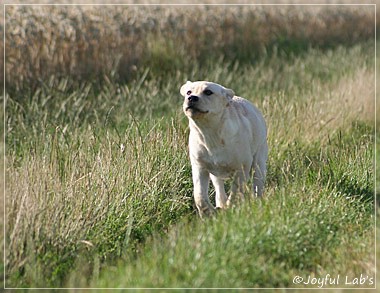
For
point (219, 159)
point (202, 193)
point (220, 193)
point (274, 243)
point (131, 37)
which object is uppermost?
point (219, 159)

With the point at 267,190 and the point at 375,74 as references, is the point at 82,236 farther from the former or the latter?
the point at 375,74

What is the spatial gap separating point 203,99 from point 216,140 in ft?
1.29

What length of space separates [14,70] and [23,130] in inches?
123

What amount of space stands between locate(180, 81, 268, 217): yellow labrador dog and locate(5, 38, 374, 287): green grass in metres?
0.31

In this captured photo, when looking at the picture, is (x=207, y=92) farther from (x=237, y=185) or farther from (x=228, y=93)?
(x=237, y=185)

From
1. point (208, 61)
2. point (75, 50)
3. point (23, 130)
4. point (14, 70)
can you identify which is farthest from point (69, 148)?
point (208, 61)

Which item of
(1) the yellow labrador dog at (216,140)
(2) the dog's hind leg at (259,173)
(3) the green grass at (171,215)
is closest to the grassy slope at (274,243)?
(3) the green grass at (171,215)

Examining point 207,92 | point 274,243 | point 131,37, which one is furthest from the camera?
point 131,37

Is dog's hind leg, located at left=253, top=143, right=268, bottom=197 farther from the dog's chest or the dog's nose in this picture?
the dog's nose

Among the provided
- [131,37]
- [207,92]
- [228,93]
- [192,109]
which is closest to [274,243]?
[192,109]

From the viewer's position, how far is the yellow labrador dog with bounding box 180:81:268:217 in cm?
663

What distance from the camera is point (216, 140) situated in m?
6.73

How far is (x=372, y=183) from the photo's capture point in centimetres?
779

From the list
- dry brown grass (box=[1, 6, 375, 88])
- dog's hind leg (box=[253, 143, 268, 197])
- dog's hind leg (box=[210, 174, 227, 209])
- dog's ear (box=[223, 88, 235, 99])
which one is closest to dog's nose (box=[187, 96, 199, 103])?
dog's ear (box=[223, 88, 235, 99])
